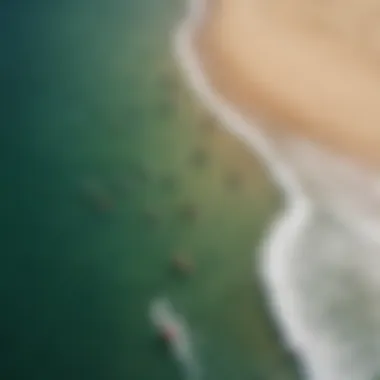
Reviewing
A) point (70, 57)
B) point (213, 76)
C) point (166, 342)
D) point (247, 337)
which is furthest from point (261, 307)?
point (70, 57)

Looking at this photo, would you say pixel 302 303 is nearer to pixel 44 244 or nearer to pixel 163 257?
A: pixel 163 257

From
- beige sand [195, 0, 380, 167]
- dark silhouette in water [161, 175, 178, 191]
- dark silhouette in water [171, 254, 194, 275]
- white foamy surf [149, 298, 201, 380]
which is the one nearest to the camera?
white foamy surf [149, 298, 201, 380]

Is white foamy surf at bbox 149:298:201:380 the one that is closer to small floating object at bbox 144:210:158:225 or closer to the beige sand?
small floating object at bbox 144:210:158:225

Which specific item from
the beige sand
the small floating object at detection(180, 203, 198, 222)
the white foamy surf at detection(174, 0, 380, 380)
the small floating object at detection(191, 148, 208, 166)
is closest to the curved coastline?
the white foamy surf at detection(174, 0, 380, 380)

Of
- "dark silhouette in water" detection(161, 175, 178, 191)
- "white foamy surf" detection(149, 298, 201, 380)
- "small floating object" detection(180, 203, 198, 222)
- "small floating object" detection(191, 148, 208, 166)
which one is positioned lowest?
"white foamy surf" detection(149, 298, 201, 380)

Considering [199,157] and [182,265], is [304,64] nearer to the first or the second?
[199,157]

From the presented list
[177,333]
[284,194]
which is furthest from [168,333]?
[284,194]

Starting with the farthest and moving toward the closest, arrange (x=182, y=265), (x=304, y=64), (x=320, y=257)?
(x=304, y=64), (x=320, y=257), (x=182, y=265)
